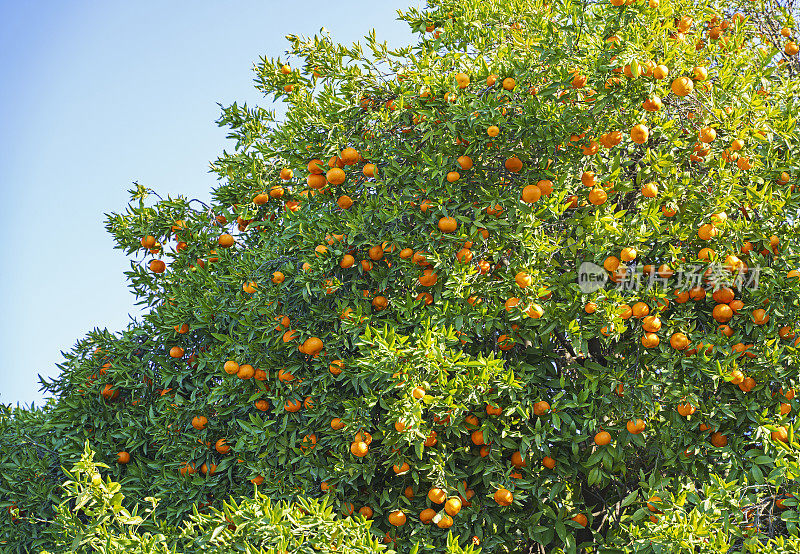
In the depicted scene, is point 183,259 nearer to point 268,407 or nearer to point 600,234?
point 268,407

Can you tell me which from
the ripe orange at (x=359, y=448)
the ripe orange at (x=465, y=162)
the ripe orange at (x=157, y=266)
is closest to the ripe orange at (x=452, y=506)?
the ripe orange at (x=359, y=448)

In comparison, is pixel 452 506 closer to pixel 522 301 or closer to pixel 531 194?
pixel 522 301

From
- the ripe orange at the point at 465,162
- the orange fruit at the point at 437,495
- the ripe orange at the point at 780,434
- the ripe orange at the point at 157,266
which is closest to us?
the ripe orange at the point at 780,434

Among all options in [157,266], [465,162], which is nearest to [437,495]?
[465,162]

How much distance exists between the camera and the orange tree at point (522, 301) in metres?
3.91

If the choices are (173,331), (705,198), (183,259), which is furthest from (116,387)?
(705,198)

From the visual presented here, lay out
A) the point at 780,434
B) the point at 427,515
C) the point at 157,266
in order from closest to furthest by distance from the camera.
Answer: the point at 780,434 < the point at 427,515 < the point at 157,266

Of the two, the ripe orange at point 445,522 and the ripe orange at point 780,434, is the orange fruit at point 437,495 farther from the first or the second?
the ripe orange at point 780,434

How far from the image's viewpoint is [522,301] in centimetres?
396

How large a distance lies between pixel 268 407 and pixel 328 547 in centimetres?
156

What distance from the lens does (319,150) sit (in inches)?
183

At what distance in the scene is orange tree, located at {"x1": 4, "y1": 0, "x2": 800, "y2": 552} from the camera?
12.8ft

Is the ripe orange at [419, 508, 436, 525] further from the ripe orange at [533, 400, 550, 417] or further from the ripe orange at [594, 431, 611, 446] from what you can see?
the ripe orange at [594, 431, 611, 446]

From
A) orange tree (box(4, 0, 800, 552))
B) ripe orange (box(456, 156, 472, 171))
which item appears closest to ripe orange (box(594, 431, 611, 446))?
orange tree (box(4, 0, 800, 552))
